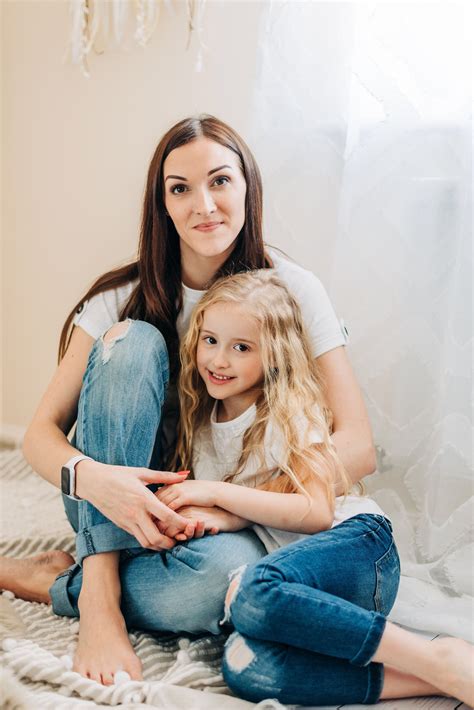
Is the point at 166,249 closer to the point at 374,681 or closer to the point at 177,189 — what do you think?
the point at 177,189

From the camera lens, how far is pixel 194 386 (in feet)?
4.29

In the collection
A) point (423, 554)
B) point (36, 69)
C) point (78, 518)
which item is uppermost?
point (36, 69)

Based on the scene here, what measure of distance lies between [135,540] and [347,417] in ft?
1.23

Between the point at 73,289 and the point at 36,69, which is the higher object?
the point at 36,69

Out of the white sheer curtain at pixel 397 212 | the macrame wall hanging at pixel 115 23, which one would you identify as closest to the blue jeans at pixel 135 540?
the white sheer curtain at pixel 397 212

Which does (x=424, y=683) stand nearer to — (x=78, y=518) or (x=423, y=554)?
(x=423, y=554)

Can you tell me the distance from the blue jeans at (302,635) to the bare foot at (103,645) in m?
0.14

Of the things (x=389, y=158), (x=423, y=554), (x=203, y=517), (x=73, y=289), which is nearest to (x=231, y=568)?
(x=203, y=517)

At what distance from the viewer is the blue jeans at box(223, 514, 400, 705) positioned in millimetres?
964

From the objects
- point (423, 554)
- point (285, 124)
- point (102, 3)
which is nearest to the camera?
point (423, 554)

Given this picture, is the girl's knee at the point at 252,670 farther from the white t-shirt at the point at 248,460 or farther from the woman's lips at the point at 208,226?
the woman's lips at the point at 208,226

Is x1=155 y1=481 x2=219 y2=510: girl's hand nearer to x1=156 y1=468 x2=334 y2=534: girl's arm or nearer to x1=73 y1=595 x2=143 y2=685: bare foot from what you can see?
x1=156 y1=468 x2=334 y2=534: girl's arm

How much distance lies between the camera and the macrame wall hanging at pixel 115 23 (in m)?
1.77

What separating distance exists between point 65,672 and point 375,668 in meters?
0.38
